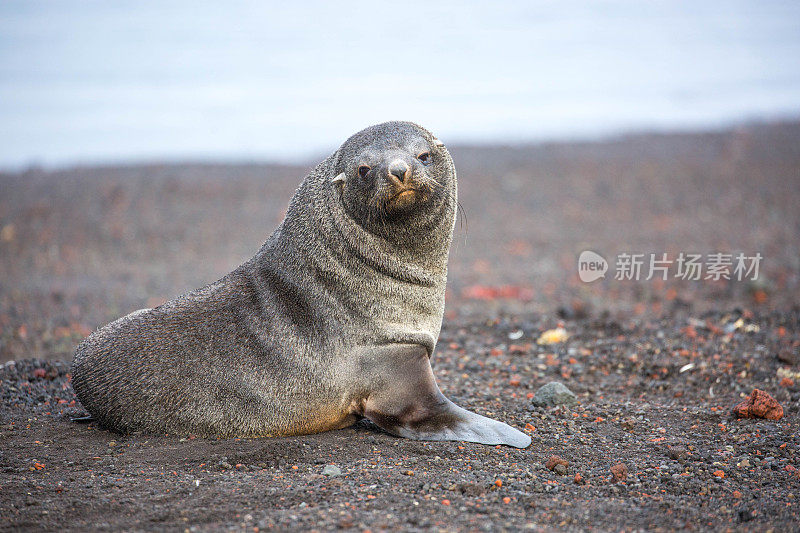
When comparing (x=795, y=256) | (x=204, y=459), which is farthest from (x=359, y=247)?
(x=795, y=256)

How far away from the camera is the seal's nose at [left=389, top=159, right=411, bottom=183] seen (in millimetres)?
4840

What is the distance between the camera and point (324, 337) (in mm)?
5227

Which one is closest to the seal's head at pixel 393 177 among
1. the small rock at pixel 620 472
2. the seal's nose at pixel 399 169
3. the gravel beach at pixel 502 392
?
the seal's nose at pixel 399 169

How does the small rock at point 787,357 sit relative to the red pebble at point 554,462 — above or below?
above

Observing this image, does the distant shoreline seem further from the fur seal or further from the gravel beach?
the fur seal

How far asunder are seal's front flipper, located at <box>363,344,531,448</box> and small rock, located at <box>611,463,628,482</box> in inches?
25.0

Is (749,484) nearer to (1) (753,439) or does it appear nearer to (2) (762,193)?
(1) (753,439)

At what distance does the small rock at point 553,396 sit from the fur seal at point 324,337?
2.71ft

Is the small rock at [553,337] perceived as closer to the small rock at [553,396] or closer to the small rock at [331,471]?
the small rock at [553,396]

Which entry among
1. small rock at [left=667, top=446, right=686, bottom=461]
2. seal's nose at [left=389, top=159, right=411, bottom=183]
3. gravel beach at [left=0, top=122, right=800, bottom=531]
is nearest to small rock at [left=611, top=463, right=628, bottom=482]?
gravel beach at [left=0, top=122, right=800, bottom=531]

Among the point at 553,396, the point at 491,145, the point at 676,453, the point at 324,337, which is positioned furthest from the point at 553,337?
the point at 491,145

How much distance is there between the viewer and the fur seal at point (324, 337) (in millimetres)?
5113

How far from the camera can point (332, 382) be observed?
5148mm

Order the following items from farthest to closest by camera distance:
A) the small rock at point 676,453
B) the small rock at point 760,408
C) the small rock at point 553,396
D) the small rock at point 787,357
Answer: the small rock at point 787,357 < the small rock at point 553,396 < the small rock at point 760,408 < the small rock at point 676,453
